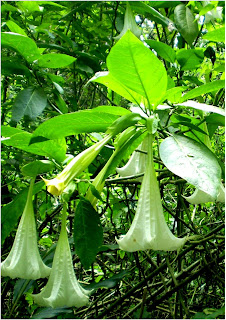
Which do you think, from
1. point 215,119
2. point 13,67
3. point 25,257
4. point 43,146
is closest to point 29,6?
point 13,67

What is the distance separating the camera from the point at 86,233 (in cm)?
83

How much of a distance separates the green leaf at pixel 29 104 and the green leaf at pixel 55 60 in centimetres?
8

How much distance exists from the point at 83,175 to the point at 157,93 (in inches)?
10.6

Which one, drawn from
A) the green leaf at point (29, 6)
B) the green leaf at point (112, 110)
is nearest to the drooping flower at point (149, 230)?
the green leaf at point (112, 110)

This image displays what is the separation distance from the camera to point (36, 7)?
52.4 inches

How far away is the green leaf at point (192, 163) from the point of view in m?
0.55

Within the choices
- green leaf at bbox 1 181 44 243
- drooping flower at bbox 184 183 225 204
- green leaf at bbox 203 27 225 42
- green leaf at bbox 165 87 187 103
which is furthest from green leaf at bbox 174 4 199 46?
green leaf at bbox 1 181 44 243

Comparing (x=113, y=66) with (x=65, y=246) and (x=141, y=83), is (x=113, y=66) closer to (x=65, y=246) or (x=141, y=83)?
(x=141, y=83)

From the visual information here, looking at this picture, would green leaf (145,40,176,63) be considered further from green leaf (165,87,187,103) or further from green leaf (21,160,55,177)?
green leaf (21,160,55,177)

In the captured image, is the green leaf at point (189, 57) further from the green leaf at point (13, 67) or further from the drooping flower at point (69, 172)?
the drooping flower at point (69, 172)

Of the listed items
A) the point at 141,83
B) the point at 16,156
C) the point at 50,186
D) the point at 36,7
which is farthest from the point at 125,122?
the point at 16,156

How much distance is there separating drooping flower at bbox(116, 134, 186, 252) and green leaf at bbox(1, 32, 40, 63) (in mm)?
589

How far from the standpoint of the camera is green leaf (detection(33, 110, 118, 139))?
706mm

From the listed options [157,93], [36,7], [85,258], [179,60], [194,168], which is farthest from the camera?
[36,7]
